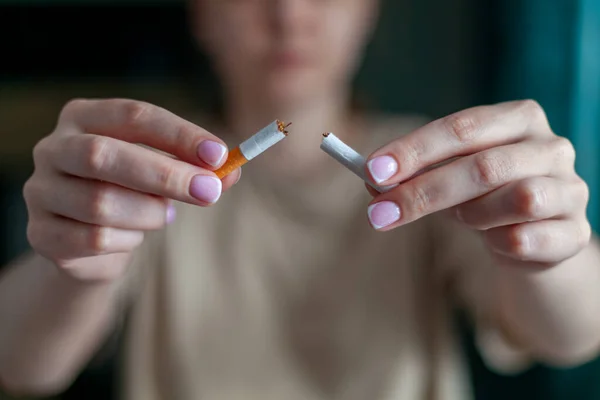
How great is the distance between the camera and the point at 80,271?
Result: 0.33 meters

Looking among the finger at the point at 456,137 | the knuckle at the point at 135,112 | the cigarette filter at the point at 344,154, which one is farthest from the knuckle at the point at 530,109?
the knuckle at the point at 135,112

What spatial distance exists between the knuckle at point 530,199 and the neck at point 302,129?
0.98 ft

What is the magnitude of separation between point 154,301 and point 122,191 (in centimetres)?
28

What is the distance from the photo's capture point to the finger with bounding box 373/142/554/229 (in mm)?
283

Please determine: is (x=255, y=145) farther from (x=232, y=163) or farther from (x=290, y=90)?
(x=290, y=90)

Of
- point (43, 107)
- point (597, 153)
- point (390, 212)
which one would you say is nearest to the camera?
point (390, 212)

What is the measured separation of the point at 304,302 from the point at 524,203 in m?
0.29

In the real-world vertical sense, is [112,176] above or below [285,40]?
below

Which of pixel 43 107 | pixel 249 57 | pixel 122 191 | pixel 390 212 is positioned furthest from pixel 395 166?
pixel 43 107

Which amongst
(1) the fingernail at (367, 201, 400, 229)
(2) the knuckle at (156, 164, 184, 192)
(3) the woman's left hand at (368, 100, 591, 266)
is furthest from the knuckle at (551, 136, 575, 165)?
(2) the knuckle at (156, 164, 184, 192)

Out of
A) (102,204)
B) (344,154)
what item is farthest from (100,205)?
(344,154)

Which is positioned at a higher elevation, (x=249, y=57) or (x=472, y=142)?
(x=249, y=57)

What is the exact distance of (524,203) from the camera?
0.28 meters

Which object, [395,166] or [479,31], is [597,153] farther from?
[395,166]
